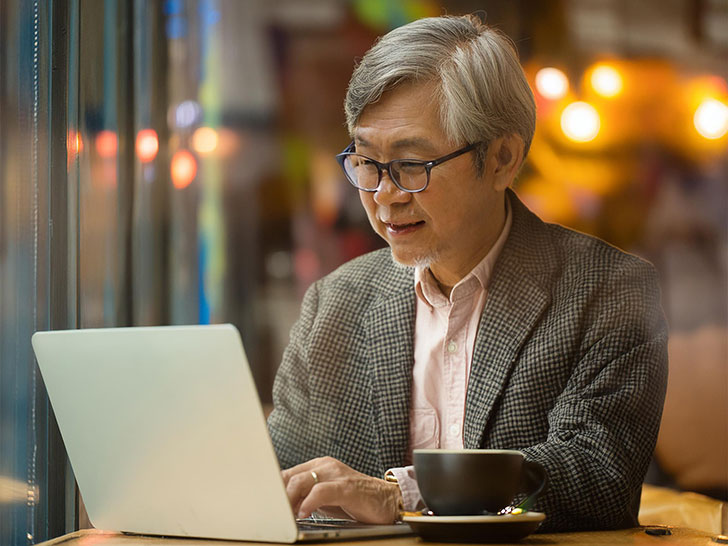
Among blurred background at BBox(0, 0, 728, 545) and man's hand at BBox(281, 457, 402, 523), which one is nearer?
man's hand at BBox(281, 457, 402, 523)

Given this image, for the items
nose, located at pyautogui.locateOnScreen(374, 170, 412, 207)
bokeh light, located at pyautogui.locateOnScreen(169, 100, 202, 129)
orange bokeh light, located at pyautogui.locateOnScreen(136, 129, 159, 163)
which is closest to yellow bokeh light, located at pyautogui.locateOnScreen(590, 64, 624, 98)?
bokeh light, located at pyautogui.locateOnScreen(169, 100, 202, 129)

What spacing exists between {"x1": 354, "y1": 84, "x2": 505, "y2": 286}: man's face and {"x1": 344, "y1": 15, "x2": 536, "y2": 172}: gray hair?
0.07ft

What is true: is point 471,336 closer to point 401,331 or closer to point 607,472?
point 401,331

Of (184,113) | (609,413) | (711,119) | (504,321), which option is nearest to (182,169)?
(184,113)

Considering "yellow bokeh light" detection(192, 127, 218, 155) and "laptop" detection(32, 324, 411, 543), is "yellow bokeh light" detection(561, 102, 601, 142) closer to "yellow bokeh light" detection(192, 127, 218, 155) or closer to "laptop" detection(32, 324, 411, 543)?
"yellow bokeh light" detection(192, 127, 218, 155)

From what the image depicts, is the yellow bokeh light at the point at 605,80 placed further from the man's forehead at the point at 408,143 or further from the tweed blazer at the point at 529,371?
the man's forehead at the point at 408,143

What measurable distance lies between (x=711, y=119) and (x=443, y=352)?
256 cm

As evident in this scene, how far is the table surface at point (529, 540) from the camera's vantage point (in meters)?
0.92

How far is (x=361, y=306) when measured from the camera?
59.9 inches

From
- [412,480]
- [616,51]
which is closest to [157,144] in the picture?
[412,480]

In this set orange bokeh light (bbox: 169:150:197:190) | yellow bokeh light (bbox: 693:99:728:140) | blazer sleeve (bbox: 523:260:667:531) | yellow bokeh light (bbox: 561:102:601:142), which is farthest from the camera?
yellow bokeh light (bbox: 561:102:601:142)

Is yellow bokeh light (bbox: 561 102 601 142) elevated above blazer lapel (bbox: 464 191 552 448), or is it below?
above

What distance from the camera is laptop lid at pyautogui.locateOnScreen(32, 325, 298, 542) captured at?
2.70ft

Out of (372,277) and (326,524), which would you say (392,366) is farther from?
(326,524)
